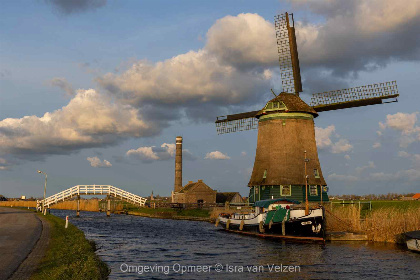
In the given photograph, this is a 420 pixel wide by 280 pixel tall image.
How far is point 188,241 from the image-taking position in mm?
32625

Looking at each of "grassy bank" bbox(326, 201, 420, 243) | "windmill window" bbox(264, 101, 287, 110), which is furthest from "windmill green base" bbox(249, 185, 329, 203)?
"windmill window" bbox(264, 101, 287, 110)

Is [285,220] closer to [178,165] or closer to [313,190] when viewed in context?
[313,190]

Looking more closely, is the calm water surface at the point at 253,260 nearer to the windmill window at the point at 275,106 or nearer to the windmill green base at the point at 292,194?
the windmill green base at the point at 292,194

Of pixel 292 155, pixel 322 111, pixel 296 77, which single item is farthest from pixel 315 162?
pixel 296 77

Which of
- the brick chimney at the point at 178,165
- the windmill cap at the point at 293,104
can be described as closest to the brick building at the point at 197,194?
the brick chimney at the point at 178,165

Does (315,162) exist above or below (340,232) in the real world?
above

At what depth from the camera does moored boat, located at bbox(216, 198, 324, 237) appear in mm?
31172

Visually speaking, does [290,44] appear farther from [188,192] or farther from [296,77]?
[188,192]

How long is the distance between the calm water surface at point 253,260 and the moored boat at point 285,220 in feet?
5.16

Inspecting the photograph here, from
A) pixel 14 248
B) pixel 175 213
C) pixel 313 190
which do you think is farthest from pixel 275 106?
pixel 14 248

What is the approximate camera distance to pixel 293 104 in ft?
148

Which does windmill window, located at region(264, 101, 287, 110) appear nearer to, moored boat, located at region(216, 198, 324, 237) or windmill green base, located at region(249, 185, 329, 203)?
windmill green base, located at region(249, 185, 329, 203)

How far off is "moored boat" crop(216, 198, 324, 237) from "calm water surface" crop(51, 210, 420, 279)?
5.16 ft

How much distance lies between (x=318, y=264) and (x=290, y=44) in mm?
32485
